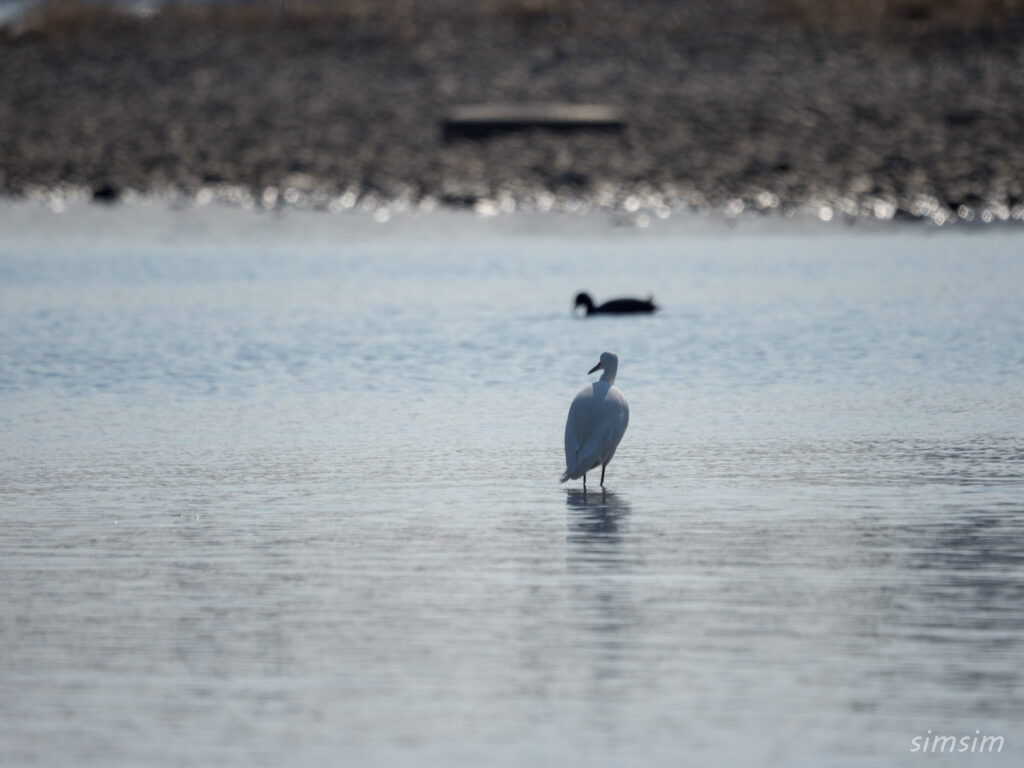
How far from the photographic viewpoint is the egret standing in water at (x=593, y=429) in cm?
943

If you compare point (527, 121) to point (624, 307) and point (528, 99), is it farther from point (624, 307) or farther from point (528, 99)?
point (624, 307)

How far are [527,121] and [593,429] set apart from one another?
24177 millimetres

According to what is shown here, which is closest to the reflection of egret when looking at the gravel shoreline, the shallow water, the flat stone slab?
the shallow water

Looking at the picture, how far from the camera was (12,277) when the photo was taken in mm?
22469

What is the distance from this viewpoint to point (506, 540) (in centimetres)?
830

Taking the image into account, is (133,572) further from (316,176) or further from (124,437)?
(316,176)

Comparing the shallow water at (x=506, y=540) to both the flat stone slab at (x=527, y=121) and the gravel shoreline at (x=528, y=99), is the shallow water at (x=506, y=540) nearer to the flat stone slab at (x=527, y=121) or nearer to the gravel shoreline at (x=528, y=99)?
the gravel shoreline at (x=528, y=99)

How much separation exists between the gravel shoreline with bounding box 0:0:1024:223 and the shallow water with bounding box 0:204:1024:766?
→ 1216cm

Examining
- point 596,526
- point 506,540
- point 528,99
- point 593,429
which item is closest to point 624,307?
point 593,429

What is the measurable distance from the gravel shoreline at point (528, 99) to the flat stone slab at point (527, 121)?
10.2 inches

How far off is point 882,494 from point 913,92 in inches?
1041

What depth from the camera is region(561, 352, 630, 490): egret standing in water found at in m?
9.43

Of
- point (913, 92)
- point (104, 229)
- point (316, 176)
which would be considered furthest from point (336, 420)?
point (913, 92)

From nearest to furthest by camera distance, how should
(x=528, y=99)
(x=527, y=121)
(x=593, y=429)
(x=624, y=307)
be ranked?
1. (x=593, y=429)
2. (x=624, y=307)
3. (x=527, y=121)
4. (x=528, y=99)
